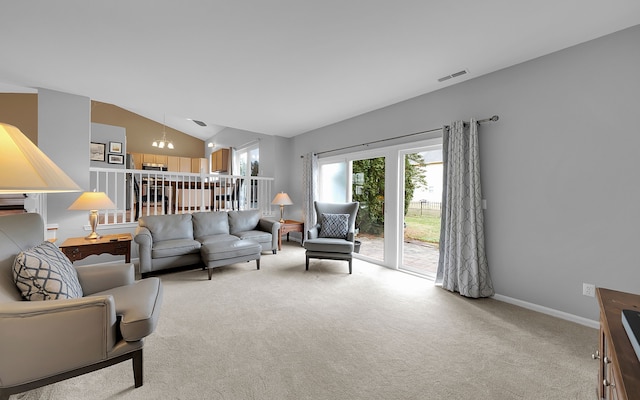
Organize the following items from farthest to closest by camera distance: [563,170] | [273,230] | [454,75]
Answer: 1. [273,230]
2. [454,75]
3. [563,170]

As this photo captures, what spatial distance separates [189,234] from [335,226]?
237cm

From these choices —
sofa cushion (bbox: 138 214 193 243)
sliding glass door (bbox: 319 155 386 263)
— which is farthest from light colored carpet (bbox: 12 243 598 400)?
sliding glass door (bbox: 319 155 386 263)

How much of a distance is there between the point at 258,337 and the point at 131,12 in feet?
8.99

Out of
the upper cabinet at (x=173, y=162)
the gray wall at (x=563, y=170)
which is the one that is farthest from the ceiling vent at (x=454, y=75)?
the upper cabinet at (x=173, y=162)

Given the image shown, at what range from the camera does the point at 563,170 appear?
2.41 metres

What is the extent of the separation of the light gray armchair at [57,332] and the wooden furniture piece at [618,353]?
2.03m

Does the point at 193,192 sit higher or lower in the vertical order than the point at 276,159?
lower

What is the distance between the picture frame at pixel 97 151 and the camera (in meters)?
6.36

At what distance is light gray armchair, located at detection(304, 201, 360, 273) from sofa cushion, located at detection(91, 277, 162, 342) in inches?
87.9

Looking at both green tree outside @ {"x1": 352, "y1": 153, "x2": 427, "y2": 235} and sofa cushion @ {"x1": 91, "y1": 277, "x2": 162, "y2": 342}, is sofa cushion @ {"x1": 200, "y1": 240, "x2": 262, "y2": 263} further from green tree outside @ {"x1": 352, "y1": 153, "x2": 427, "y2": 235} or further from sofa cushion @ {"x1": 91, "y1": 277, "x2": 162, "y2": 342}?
green tree outside @ {"x1": 352, "y1": 153, "x2": 427, "y2": 235}

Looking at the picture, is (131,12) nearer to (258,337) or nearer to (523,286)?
(258,337)

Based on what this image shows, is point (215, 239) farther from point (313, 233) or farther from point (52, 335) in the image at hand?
point (52, 335)

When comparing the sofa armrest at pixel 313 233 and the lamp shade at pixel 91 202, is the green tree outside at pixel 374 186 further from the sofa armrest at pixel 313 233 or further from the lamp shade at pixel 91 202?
the lamp shade at pixel 91 202

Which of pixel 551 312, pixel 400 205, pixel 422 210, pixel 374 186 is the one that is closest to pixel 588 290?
pixel 551 312
